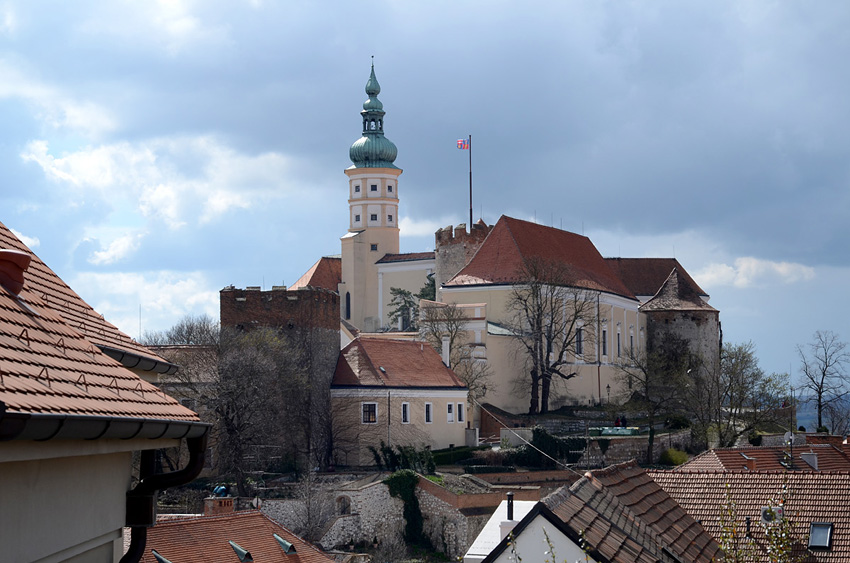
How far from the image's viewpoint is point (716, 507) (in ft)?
70.9

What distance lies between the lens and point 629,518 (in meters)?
15.6

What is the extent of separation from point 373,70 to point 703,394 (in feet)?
141

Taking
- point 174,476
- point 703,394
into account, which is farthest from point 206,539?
point 703,394

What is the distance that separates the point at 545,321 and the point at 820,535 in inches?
1952

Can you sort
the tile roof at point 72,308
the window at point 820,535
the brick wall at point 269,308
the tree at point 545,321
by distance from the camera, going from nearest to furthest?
the tile roof at point 72,308, the window at point 820,535, the brick wall at point 269,308, the tree at point 545,321

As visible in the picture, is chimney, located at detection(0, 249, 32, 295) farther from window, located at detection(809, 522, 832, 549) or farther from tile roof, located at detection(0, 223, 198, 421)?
window, located at detection(809, 522, 832, 549)

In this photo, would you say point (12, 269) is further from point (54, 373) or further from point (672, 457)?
point (672, 457)

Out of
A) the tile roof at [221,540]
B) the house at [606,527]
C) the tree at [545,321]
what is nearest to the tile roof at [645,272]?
the tree at [545,321]

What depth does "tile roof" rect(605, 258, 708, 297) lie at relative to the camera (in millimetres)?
94000

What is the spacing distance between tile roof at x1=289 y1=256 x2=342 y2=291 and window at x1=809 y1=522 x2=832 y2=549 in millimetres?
73252

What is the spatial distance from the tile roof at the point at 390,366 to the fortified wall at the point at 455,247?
20811 mm

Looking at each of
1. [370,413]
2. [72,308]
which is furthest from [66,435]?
[370,413]

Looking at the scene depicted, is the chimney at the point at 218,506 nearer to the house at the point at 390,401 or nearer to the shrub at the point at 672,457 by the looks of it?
the house at the point at 390,401

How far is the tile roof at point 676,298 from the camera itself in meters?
84.7
